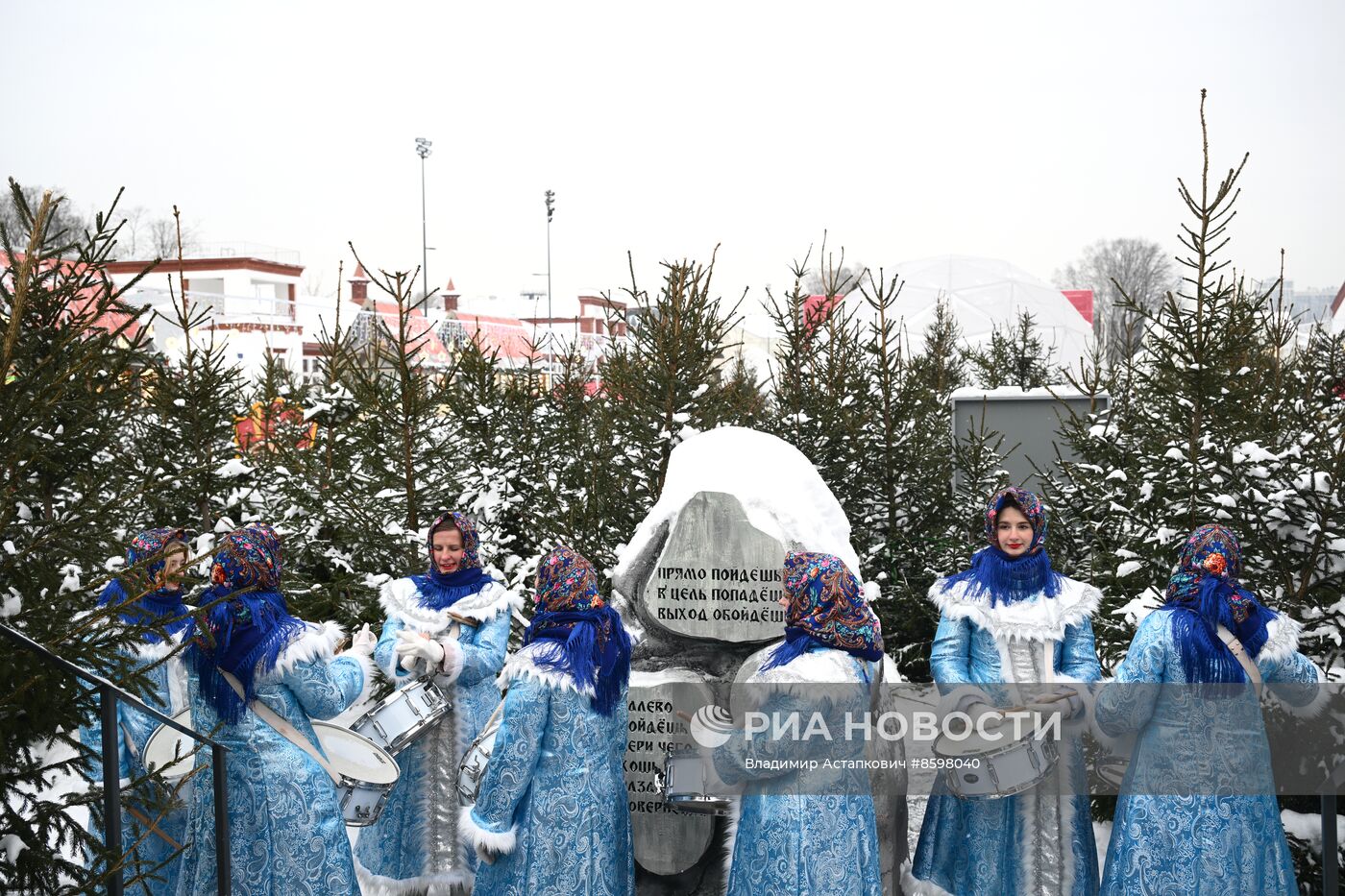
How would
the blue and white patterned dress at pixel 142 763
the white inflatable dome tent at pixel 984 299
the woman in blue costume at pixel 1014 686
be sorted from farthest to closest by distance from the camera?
1. the white inflatable dome tent at pixel 984 299
2. the woman in blue costume at pixel 1014 686
3. the blue and white patterned dress at pixel 142 763

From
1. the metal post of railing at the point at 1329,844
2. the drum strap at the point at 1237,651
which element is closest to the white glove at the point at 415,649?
the drum strap at the point at 1237,651

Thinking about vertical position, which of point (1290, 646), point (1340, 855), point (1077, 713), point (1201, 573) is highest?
point (1201, 573)

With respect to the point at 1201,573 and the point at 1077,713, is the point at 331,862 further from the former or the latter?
the point at 1201,573

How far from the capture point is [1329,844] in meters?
4.60

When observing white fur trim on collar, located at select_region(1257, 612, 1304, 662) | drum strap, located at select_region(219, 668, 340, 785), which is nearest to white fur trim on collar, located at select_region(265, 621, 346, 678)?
drum strap, located at select_region(219, 668, 340, 785)

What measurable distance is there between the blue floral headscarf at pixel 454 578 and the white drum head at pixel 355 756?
1.07 meters

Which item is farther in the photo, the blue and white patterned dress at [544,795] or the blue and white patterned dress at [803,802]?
the blue and white patterned dress at [544,795]

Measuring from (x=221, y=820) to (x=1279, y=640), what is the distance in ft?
14.2

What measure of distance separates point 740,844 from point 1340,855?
347cm

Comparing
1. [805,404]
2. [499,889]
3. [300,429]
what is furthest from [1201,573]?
[300,429]

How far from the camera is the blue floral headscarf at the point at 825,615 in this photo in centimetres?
411

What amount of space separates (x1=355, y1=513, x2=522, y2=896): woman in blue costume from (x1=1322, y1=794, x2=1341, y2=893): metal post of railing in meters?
3.87

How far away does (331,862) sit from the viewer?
4473 millimetres

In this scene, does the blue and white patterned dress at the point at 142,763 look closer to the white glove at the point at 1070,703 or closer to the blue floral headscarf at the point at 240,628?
the blue floral headscarf at the point at 240,628
